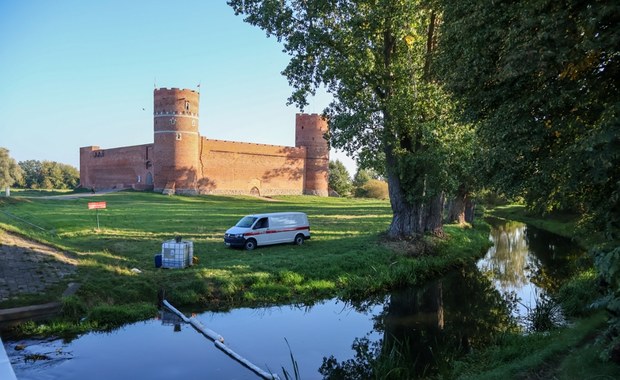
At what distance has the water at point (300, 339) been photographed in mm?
8328

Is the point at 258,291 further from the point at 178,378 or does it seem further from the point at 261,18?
the point at 261,18

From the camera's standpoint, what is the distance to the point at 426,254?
1806 centimetres

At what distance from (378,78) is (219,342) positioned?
11.3m

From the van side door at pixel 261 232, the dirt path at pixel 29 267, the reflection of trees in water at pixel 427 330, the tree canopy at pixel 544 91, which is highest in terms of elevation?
the tree canopy at pixel 544 91

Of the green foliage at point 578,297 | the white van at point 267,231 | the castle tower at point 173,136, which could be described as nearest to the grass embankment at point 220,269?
the white van at point 267,231

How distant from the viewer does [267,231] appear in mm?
18312

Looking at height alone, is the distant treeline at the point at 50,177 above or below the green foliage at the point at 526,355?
above

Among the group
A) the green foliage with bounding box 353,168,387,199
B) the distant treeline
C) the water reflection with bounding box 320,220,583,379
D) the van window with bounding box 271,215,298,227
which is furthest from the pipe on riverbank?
the distant treeline

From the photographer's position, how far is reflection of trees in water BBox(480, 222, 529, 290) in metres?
16.6

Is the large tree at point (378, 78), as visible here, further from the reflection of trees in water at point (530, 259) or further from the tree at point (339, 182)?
the tree at point (339, 182)

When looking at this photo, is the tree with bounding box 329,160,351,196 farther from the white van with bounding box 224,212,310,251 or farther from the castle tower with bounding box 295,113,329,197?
the white van with bounding box 224,212,310,251

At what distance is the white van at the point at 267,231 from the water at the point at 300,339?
5653mm

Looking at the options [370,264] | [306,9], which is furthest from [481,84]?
[306,9]

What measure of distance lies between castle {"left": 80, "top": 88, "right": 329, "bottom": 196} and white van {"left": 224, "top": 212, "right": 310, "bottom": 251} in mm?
35523
